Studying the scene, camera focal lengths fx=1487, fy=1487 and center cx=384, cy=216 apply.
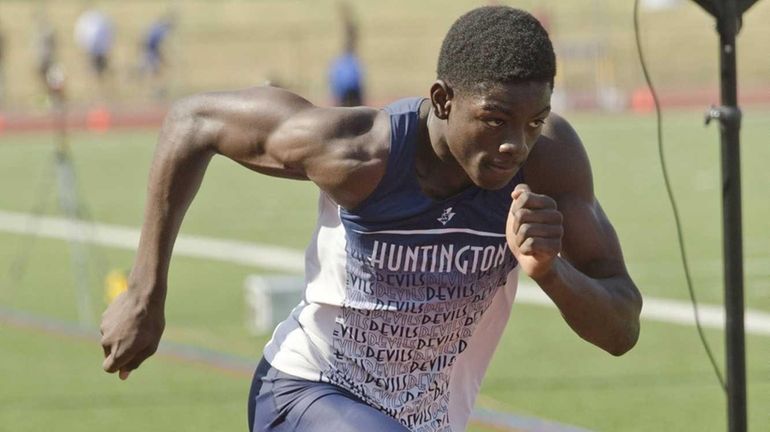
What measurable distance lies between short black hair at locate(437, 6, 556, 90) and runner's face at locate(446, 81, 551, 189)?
31 mm

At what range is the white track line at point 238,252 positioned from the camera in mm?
10555

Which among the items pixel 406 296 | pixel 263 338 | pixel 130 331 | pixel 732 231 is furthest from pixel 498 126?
pixel 263 338

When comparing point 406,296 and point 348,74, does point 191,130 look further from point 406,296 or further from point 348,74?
point 348,74

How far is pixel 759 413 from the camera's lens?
7980 millimetres

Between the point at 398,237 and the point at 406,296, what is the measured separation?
20cm

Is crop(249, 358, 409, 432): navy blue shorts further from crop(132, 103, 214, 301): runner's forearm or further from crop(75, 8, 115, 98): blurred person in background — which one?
crop(75, 8, 115, 98): blurred person in background

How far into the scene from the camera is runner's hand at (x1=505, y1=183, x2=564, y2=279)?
11.9ft

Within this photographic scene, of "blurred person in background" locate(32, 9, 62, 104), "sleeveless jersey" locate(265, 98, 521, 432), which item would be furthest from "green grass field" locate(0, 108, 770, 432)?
"sleeveless jersey" locate(265, 98, 521, 432)

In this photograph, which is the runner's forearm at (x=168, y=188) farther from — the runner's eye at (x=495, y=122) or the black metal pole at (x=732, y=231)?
the black metal pole at (x=732, y=231)

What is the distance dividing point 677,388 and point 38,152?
2034 centimetres

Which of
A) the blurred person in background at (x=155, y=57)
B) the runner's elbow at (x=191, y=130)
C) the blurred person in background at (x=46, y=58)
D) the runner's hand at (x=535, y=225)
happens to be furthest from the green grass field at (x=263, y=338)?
the blurred person in background at (x=155, y=57)

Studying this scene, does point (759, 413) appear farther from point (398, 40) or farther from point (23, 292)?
point (398, 40)

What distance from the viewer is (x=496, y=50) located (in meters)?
3.90

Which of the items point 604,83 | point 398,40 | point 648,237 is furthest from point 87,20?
point 648,237
